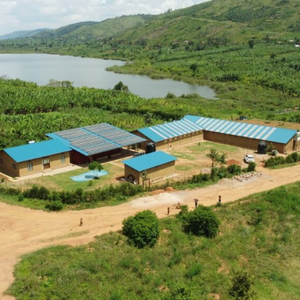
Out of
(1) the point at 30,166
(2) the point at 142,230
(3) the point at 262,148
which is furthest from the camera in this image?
(3) the point at 262,148

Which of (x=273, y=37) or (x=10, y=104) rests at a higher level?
(x=273, y=37)

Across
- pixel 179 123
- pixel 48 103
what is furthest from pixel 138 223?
pixel 48 103

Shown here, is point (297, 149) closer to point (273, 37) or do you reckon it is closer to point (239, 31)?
point (273, 37)

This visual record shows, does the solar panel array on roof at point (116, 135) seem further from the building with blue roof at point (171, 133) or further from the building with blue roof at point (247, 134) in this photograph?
the building with blue roof at point (247, 134)

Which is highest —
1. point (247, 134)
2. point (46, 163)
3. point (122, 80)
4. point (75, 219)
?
point (122, 80)

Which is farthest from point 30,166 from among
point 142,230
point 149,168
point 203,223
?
point 203,223

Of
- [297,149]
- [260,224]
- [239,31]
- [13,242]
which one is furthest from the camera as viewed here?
[239,31]

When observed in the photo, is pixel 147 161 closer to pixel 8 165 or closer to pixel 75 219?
pixel 75 219
